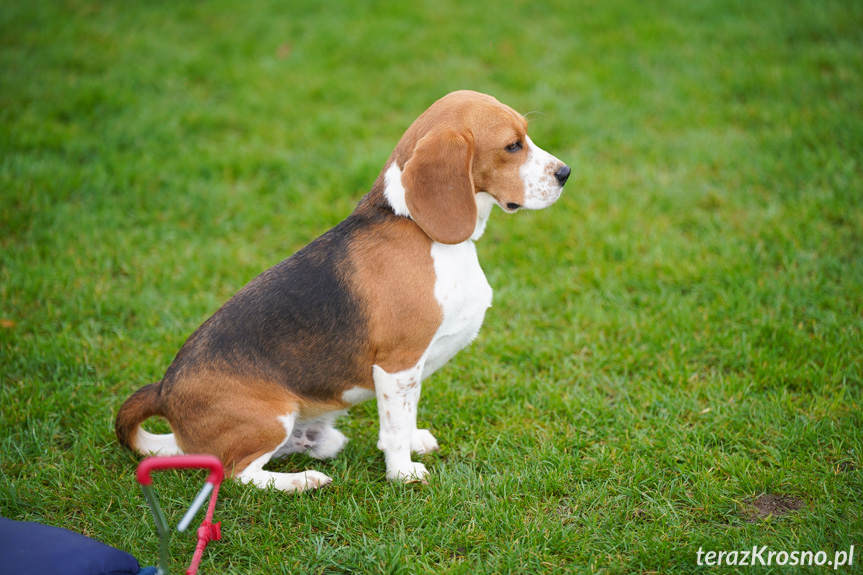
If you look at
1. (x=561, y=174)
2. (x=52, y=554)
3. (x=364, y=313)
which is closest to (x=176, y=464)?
(x=52, y=554)

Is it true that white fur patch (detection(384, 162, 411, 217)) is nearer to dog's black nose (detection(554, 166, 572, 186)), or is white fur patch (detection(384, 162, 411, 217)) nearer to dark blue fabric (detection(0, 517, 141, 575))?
dog's black nose (detection(554, 166, 572, 186))

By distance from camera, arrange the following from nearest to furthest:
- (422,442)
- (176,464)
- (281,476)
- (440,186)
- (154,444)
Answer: (176,464), (440,186), (281,476), (154,444), (422,442)

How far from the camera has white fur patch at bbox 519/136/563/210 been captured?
321 cm

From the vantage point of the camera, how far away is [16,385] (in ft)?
13.2

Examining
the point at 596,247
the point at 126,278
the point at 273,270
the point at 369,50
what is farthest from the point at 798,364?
the point at 369,50

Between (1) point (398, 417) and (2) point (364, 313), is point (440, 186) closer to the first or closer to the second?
(2) point (364, 313)

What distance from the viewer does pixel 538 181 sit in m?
3.21

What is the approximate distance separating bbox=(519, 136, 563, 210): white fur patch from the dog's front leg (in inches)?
37.4

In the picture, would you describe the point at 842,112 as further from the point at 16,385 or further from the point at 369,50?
the point at 16,385

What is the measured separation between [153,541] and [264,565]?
0.54 m

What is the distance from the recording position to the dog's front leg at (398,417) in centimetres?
318

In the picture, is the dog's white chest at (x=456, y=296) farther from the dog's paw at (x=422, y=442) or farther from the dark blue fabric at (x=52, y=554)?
the dark blue fabric at (x=52, y=554)

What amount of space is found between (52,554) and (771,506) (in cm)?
308

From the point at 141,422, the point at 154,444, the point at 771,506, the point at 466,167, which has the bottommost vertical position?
the point at 771,506
